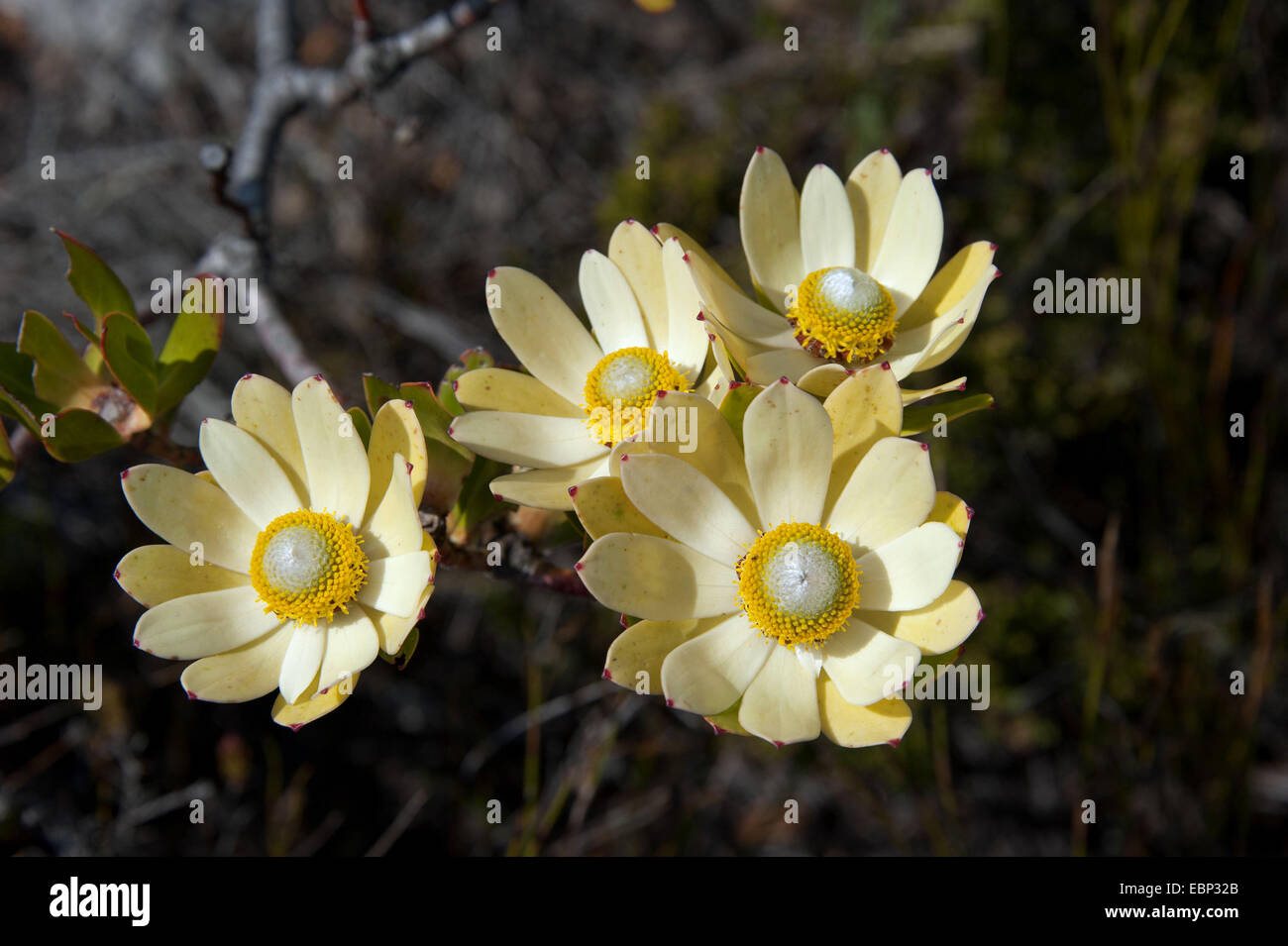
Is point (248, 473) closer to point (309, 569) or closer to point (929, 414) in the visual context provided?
point (309, 569)

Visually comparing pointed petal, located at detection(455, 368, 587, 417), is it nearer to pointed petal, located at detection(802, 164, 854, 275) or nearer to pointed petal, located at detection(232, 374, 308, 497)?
pointed petal, located at detection(232, 374, 308, 497)

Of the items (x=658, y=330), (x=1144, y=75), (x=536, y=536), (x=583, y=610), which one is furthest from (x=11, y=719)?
(x=1144, y=75)

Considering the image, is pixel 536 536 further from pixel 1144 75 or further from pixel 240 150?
pixel 1144 75

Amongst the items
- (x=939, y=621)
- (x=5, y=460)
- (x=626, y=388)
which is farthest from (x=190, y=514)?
(x=939, y=621)

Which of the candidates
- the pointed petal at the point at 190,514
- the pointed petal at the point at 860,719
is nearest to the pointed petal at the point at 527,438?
the pointed petal at the point at 190,514

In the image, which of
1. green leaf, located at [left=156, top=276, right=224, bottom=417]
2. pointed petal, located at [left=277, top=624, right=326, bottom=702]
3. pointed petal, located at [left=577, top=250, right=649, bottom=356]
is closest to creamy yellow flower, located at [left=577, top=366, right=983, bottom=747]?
pointed petal, located at [left=577, top=250, right=649, bottom=356]

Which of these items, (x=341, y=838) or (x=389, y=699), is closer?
(x=341, y=838)
